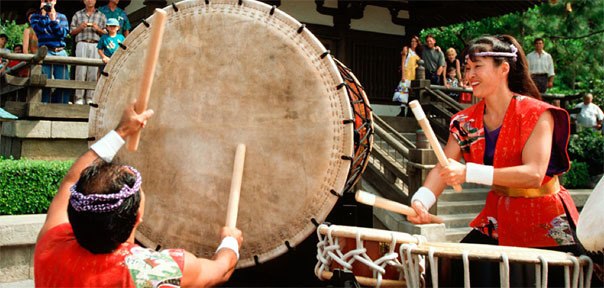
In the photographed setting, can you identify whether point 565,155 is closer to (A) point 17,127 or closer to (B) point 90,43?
(A) point 17,127

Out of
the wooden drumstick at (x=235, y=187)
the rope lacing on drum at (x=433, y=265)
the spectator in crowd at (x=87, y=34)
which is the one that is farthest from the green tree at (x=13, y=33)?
the rope lacing on drum at (x=433, y=265)

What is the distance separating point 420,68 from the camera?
922 centimetres

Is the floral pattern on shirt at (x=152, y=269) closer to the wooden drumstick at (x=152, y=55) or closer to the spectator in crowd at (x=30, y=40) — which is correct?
the wooden drumstick at (x=152, y=55)

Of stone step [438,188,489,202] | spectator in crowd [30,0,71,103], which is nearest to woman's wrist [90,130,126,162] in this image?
spectator in crowd [30,0,71,103]

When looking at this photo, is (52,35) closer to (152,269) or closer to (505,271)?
(152,269)

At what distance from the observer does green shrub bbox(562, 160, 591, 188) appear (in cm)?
890

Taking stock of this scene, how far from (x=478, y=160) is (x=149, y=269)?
171 cm

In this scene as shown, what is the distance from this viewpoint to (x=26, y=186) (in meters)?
4.72

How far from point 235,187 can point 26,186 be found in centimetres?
316

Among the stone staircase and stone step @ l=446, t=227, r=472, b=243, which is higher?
the stone staircase

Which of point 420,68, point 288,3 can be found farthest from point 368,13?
point 420,68

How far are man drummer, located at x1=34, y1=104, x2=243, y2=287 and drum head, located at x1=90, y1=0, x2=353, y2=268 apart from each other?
723 millimetres

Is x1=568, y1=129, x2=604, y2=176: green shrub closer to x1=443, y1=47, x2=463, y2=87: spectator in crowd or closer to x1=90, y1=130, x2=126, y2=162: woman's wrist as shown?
x1=443, y1=47, x2=463, y2=87: spectator in crowd

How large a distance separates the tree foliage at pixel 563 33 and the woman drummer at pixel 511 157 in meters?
15.7
